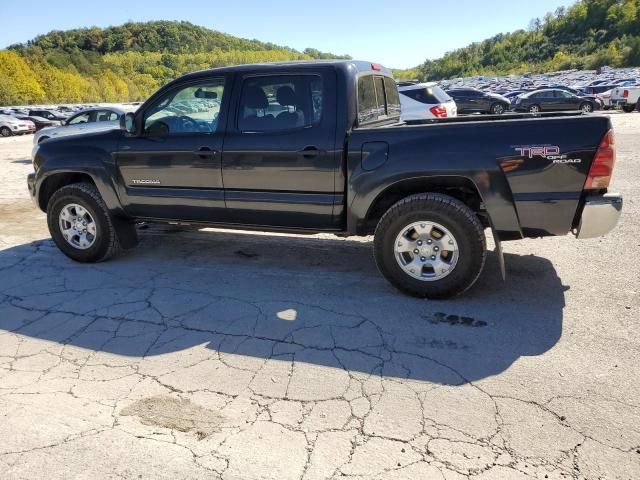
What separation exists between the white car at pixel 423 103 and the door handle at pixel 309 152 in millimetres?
7891

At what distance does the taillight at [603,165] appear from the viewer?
347 cm

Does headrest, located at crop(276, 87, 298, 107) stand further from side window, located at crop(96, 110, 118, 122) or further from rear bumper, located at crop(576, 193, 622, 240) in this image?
side window, located at crop(96, 110, 118, 122)

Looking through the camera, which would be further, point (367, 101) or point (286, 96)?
point (367, 101)

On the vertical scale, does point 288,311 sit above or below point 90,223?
below

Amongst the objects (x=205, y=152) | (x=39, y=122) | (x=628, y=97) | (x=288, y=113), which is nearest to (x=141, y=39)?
(x=39, y=122)

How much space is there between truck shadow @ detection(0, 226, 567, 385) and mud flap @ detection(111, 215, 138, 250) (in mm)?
197

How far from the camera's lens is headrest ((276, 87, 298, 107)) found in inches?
170

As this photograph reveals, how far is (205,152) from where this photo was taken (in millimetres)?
4559

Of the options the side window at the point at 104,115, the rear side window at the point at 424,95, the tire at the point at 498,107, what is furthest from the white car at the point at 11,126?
the tire at the point at 498,107

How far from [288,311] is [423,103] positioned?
9320 millimetres

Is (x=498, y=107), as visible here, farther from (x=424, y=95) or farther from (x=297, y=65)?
(x=297, y=65)

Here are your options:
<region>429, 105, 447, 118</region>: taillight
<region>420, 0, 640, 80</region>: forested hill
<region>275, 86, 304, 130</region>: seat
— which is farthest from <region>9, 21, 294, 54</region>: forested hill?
<region>275, 86, 304, 130</region>: seat

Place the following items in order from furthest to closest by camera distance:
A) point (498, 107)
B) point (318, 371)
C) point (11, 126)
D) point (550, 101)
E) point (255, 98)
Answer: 1. point (498, 107)
2. point (11, 126)
3. point (550, 101)
4. point (255, 98)
5. point (318, 371)

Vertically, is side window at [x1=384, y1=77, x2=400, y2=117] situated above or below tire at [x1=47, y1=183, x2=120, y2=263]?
above
